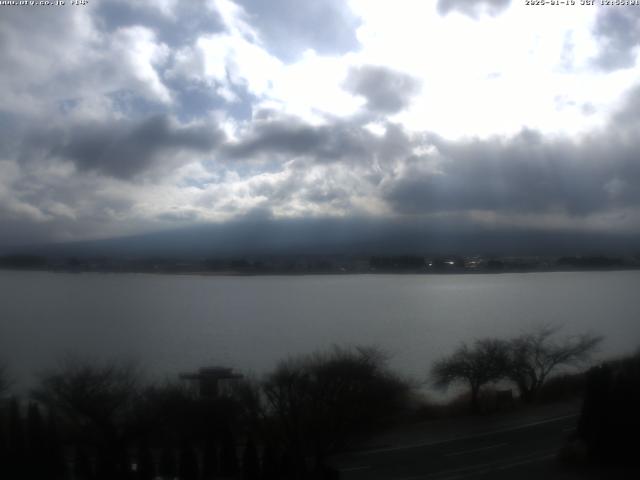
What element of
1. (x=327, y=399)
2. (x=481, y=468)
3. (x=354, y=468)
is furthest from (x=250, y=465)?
(x=481, y=468)

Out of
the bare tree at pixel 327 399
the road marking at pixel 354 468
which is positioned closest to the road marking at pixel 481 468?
the road marking at pixel 354 468

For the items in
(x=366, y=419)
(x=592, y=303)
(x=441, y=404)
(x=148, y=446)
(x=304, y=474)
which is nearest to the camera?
(x=304, y=474)

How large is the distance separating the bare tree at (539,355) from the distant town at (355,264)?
43.0 ft

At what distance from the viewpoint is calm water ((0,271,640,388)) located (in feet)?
38.4

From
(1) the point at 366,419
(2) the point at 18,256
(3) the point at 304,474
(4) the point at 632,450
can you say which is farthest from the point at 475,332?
(2) the point at 18,256

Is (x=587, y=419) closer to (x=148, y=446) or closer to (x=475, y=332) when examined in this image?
(x=148, y=446)

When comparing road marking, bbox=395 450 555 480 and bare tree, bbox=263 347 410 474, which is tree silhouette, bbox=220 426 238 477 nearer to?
bare tree, bbox=263 347 410 474

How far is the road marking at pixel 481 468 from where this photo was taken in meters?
6.16

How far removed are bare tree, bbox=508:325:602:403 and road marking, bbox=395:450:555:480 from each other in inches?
173

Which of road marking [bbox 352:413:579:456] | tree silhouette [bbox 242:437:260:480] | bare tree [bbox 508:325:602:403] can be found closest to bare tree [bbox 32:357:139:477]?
tree silhouette [bbox 242:437:260:480]

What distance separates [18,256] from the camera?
1552cm

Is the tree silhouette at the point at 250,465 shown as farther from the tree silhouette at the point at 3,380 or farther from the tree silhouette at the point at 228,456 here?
the tree silhouette at the point at 3,380

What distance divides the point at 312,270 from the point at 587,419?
1990 cm

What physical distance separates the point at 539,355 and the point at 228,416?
318 inches
